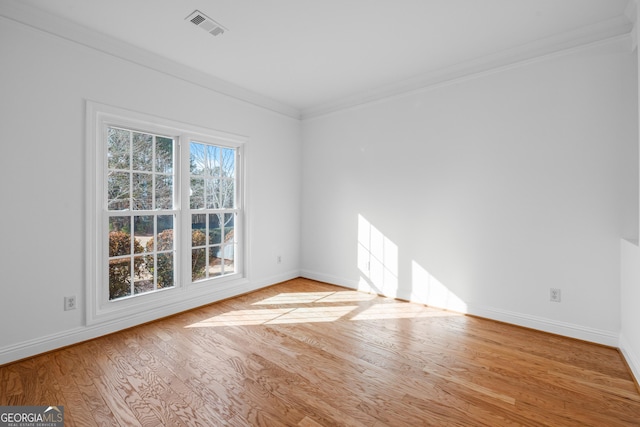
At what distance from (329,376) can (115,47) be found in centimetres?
353

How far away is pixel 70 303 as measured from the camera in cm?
264

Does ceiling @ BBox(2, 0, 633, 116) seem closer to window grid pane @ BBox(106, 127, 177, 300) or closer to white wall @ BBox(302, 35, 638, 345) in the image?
white wall @ BBox(302, 35, 638, 345)

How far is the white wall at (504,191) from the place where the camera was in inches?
104

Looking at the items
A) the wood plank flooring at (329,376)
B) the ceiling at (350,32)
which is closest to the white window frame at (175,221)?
the wood plank flooring at (329,376)

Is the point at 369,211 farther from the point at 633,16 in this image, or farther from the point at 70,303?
the point at 70,303

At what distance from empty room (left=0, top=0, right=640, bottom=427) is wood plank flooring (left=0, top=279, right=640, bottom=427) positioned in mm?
19

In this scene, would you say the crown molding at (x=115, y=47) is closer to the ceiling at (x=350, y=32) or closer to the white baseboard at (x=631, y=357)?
the ceiling at (x=350, y=32)

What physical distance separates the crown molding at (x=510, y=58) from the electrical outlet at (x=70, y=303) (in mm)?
3929

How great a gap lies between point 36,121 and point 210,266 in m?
2.23

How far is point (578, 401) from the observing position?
1.92 meters

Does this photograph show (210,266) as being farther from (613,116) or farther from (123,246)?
(613,116)

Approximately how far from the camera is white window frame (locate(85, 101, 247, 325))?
2.75m

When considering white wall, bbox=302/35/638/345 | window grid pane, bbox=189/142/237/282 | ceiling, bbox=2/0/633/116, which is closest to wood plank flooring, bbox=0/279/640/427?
white wall, bbox=302/35/638/345

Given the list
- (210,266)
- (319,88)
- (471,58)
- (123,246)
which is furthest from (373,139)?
(123,246)
